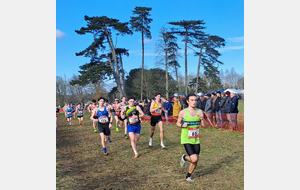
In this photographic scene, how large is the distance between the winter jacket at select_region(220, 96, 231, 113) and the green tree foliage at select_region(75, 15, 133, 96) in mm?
16385

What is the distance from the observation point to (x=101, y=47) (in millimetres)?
26875

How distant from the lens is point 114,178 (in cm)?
605

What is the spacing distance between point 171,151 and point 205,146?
132 cm

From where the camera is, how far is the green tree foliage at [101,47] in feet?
81.8

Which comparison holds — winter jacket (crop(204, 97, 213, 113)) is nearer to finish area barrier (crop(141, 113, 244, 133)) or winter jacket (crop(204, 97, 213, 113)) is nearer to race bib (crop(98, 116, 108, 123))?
finish area barrier (crop(141, 113, 244, 133))

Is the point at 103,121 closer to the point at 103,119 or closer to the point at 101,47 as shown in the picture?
the point at 103,119

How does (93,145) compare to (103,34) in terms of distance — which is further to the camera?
(103,34)

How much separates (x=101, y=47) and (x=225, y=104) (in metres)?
18.0

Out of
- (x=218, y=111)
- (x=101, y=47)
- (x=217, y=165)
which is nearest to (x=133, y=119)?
(x=217, y=165)

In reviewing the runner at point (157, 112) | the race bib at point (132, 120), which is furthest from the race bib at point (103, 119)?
the runner at point (157, 112)
